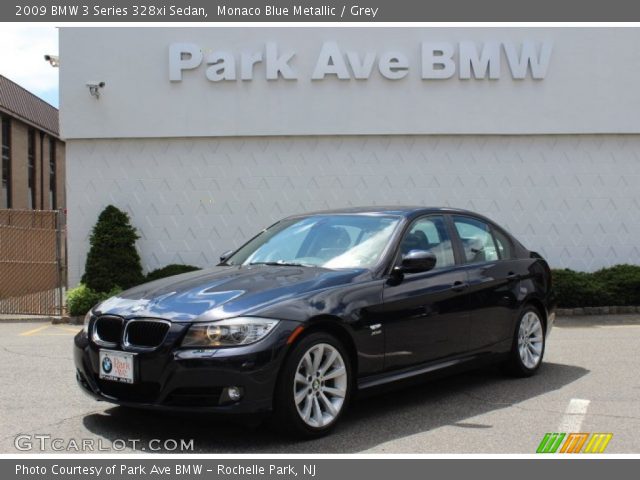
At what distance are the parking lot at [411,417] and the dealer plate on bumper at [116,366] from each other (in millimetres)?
452

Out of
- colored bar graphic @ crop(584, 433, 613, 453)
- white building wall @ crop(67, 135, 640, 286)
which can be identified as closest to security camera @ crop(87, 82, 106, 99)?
white building wall @ crop(67, 135, 640, 286)

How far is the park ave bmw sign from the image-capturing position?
14.0 meters

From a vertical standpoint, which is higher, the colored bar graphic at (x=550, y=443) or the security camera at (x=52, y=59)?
the security camera at (x=52, y=59)

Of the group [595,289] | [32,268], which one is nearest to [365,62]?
[595,289]

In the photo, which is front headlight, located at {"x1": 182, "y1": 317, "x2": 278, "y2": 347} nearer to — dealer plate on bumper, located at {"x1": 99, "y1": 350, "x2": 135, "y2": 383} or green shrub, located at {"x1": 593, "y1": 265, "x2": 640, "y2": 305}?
dealer plate on bumper, located at {"x1": 99, "y1": 350, "x2": 135, "y2": 383}

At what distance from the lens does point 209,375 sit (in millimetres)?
4754

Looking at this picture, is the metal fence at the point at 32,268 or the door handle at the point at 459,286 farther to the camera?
the metal fence at the point at 32,268

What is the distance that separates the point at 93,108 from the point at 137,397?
10.2 meters

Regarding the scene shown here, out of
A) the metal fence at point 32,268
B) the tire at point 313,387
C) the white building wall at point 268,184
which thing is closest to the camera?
the tire at point 313,387

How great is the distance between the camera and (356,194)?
14.2 meters

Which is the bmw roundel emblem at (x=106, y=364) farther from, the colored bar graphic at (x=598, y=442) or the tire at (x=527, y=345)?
the tire at (x=527, y=345)

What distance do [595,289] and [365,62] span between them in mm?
5815

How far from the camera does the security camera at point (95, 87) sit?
13847 mm

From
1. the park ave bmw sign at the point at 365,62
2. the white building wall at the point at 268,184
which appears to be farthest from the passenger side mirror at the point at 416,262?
the park ave bmw sign at the point at 365,62
